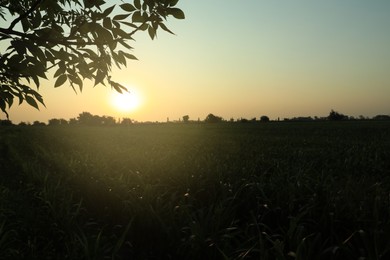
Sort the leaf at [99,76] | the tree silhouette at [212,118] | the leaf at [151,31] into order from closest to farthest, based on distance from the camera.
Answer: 1. the leaf at [151,31]
2. the leaf at [99,76]
3. the tree silhouette at [212,118]

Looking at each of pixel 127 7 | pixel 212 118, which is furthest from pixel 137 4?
pixel 212 118

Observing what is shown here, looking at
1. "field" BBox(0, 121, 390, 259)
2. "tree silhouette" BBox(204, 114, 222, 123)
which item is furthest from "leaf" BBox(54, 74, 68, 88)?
"tree silhouette" BBox(204, 114, 222, 123)

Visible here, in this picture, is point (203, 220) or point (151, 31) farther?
point (203, 220)

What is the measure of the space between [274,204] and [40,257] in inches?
130

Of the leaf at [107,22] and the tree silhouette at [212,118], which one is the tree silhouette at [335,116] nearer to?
the tree silhouette at [212,118]

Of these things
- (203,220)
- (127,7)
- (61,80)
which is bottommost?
(203,220)

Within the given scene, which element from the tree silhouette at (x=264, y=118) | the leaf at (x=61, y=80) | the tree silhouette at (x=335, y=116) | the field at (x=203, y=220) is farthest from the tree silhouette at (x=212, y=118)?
the leaf at (x=61, y=80)

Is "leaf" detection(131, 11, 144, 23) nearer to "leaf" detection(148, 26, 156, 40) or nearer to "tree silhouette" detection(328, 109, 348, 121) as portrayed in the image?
"leaf" detection(148, 26, 156, 40)

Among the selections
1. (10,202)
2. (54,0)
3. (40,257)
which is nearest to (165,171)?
(10,202)

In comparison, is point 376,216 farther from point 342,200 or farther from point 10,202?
point 10,202

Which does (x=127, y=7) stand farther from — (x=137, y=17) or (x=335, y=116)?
(x=335, y=116)

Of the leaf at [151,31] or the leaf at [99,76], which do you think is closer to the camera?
the leaf at [151,31]

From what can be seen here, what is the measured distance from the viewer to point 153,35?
2.31 m

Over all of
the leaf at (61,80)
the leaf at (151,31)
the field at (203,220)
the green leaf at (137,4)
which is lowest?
the field at (203,220)
